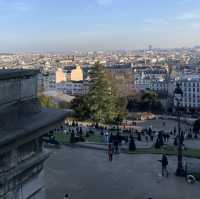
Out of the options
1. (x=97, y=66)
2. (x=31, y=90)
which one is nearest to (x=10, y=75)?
(x=31, y=90)

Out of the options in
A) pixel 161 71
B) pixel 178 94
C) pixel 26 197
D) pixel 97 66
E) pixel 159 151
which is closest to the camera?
pixel 26 197

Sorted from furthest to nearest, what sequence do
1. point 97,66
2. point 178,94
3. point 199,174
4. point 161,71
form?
point 161,71 → point 97,66 → point 178,94 → point 199,174

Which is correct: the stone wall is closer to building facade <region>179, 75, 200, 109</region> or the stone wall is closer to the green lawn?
the green lawn

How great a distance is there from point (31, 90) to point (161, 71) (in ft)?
434

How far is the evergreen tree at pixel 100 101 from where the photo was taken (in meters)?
51.4

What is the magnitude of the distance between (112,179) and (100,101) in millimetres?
32676

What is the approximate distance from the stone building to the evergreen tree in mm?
45318

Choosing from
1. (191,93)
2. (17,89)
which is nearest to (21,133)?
(17,89)

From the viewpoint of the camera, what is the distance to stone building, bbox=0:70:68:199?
16.5ft

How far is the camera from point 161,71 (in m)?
136

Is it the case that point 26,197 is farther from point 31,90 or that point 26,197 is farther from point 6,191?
point 31,90

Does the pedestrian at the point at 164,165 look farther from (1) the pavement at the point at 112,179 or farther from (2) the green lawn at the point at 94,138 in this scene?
(2) the green lawn at the point at 94,138

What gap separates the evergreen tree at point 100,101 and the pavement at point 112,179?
87.8 ft

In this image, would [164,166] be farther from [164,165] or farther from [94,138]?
[94,138]
